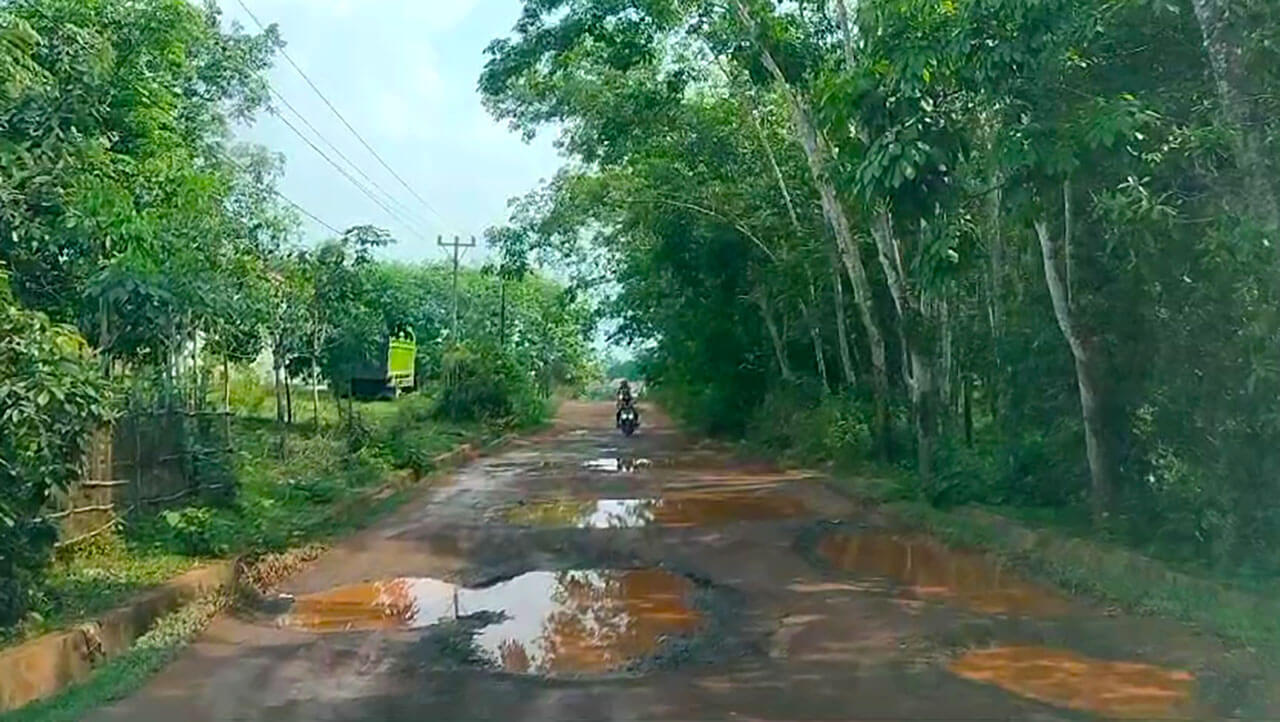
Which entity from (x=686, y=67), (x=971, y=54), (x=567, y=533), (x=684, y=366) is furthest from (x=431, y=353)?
(x=971, y=54)

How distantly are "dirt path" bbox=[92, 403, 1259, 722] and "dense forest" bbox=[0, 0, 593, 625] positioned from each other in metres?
1.85

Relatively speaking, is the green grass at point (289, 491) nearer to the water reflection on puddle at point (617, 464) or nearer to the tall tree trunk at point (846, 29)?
the water reflection on puddle at point (617, 464)

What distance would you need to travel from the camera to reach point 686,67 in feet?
76.6

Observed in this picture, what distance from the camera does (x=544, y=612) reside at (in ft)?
34.6

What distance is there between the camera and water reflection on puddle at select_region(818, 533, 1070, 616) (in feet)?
34.6

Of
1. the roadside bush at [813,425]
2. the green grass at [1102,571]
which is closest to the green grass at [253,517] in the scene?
the green grass at [1102,571]

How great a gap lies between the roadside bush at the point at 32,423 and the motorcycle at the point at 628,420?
33164 mm

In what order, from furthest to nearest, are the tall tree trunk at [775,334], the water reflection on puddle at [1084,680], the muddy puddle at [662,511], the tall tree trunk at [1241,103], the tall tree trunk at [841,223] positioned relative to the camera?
the tall tree trunk at [775,334] < the tall tree trunk at [841,223] < the muddy puddle at [662,511] < the tall tree trunk at [1241,103] < the water reflection on puddle at [1084,680]

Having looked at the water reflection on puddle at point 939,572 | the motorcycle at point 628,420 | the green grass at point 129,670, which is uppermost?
the motorcycle at point 628,420

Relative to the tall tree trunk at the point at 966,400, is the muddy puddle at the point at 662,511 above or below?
below

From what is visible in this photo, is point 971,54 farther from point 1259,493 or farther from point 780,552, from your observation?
point 780,552

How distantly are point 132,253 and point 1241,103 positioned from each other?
9468mm

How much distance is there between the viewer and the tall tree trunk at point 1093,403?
12656 mm

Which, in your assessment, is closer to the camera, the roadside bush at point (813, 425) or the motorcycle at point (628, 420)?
the roadside bush at point (813, 425)
